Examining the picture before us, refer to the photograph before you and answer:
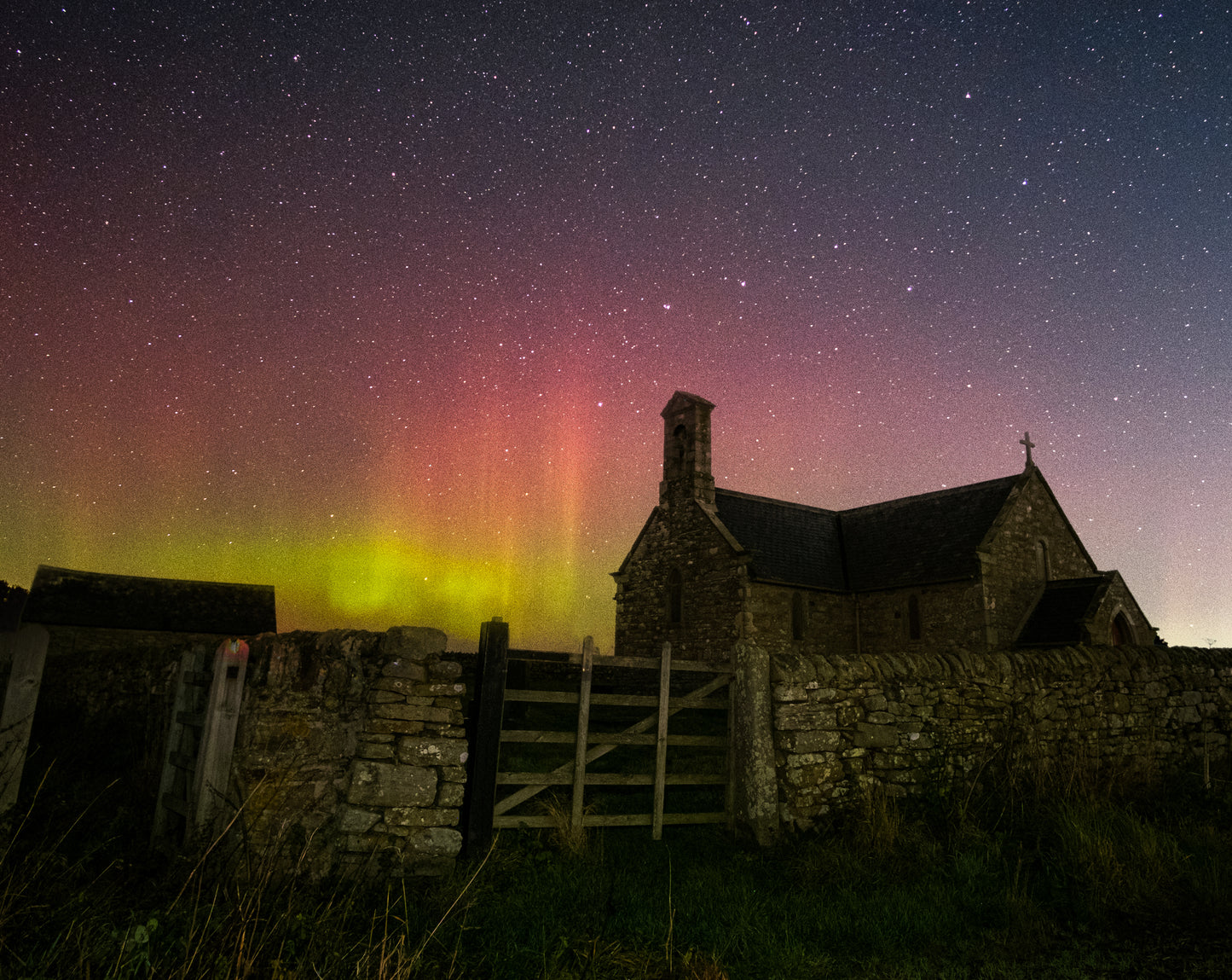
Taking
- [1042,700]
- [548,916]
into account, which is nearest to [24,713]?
[548,916]

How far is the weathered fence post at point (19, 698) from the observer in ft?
18.3

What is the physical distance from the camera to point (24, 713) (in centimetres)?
577

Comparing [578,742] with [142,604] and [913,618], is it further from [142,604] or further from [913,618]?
[142,604]

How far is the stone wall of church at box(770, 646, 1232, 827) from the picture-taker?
8.36m

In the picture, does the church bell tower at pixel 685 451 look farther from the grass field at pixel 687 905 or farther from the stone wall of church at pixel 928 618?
the grass field at pixel 687 905

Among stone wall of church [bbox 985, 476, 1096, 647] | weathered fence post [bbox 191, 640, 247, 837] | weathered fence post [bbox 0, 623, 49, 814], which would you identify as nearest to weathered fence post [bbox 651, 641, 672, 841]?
weathered fence post [bbox 191, 640, 247, 837]

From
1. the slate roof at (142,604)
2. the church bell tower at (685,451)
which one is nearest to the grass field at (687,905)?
the church bell tower at (685,451)

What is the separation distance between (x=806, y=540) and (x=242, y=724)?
74.3 feet

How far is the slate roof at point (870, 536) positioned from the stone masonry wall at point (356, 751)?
1733 centimetres

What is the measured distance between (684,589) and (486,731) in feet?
60.0

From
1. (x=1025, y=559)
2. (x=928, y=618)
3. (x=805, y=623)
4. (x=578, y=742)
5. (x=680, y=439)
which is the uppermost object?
(x=680, y=439)

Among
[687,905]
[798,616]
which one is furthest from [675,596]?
[687,905]

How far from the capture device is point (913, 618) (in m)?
23.8

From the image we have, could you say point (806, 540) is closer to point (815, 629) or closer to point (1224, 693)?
point (815, 629)
